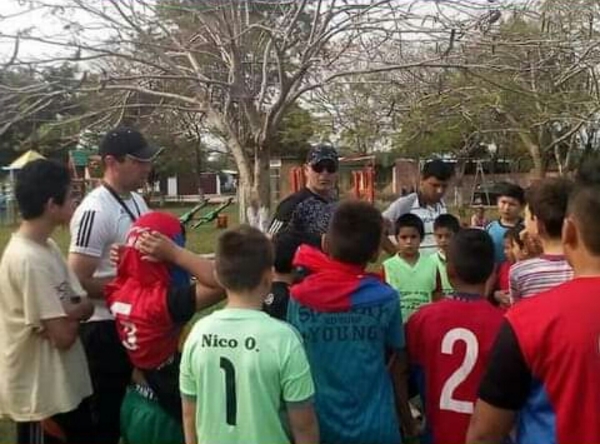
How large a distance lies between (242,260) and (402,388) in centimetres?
98

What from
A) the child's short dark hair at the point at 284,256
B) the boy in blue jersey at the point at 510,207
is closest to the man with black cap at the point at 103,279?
the child's short dark hair at the point at 284,256

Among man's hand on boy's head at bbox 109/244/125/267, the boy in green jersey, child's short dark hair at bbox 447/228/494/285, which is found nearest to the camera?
the boy in green jersey

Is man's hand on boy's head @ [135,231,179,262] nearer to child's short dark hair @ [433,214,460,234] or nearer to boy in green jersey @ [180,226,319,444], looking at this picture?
boy in green jersey @ [180,226,319,444]

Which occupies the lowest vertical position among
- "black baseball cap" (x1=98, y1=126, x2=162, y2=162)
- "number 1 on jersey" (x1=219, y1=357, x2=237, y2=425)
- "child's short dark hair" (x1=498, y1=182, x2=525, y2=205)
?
"number 1 on jersey" (x1=219, y1=357, x2=237, y2=425)

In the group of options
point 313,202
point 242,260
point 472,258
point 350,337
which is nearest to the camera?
point 242,260

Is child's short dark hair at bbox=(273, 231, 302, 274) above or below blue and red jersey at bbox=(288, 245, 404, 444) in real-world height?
above

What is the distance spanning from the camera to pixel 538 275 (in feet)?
11.2

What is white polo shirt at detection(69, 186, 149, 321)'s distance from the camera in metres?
3.56

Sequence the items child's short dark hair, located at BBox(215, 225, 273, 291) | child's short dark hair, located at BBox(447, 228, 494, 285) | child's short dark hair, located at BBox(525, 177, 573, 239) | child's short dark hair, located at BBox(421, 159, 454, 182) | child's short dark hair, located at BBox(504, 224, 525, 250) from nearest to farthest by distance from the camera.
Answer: child's short dark hair, located at BBox(215, 225, 273, 291), child's short dark hair, located at BBox(525, 177, 573, 239), child's short dark hair, located at BBox(447, 228, 494, 285), child's short dark hair, located at BBox(504, 224, 525, 250), child's short dark hair, located at BBox(421, 159, 454, 182)

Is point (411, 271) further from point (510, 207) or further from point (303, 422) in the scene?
point (303, 422)

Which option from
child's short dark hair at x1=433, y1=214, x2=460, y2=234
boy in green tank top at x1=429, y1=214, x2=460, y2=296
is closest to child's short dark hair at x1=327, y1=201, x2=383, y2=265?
boy in green tank top at x1=429, y1=214, x2=460, y2=296

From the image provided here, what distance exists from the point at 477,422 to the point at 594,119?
8.27 metres

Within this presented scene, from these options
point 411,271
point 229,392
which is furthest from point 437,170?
point 229,392

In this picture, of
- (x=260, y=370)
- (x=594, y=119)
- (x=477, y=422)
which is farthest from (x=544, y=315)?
(x=594, y=119)
